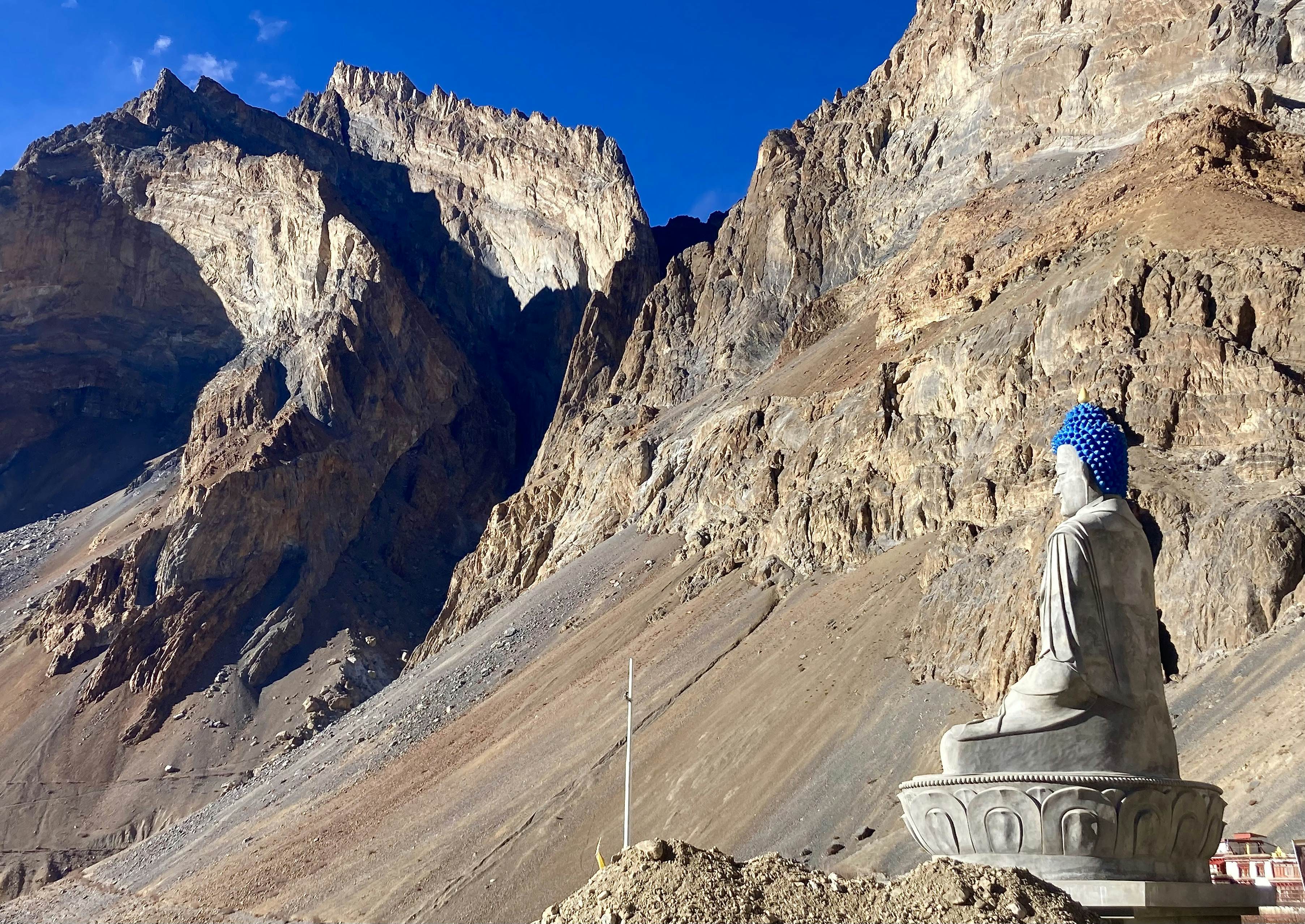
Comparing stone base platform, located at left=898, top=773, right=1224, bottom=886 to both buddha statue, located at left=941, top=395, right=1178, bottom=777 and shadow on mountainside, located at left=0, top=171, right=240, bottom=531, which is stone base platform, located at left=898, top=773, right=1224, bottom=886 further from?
shadow on mountainside, located at left=0, top=171, right=240, bottom=531

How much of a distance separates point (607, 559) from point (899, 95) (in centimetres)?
3778

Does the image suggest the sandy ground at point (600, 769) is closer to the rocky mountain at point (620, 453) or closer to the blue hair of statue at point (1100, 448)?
the rocky mountain at point (620, 453)

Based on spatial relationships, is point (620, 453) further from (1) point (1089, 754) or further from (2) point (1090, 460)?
(1) point (1089, 754)

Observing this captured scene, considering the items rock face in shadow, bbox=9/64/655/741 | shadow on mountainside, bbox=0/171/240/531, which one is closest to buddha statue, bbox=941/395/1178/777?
rock face in shadow, bbox=9/64/655/741

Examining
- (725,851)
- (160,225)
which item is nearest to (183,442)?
(160,225)

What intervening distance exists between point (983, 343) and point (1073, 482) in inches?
1370

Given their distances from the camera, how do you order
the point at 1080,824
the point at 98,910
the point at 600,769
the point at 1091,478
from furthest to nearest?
the point at 98,910 < the point at 600,769 < the point at 1091,478 < the point at 1080,824

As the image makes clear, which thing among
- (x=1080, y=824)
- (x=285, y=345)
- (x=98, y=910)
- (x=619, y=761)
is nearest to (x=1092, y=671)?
(x=1080, y=824)

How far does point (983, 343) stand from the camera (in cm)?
4581

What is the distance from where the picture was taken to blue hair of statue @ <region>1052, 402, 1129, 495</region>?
12.3m

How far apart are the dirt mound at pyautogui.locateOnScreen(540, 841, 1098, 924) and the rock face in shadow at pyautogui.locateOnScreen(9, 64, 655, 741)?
67631 mm

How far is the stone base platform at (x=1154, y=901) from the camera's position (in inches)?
405

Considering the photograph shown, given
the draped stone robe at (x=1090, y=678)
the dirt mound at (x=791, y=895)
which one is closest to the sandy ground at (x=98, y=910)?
the dirt mound at (x=791, y=895)

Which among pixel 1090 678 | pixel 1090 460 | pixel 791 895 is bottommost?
pixel 791 895
